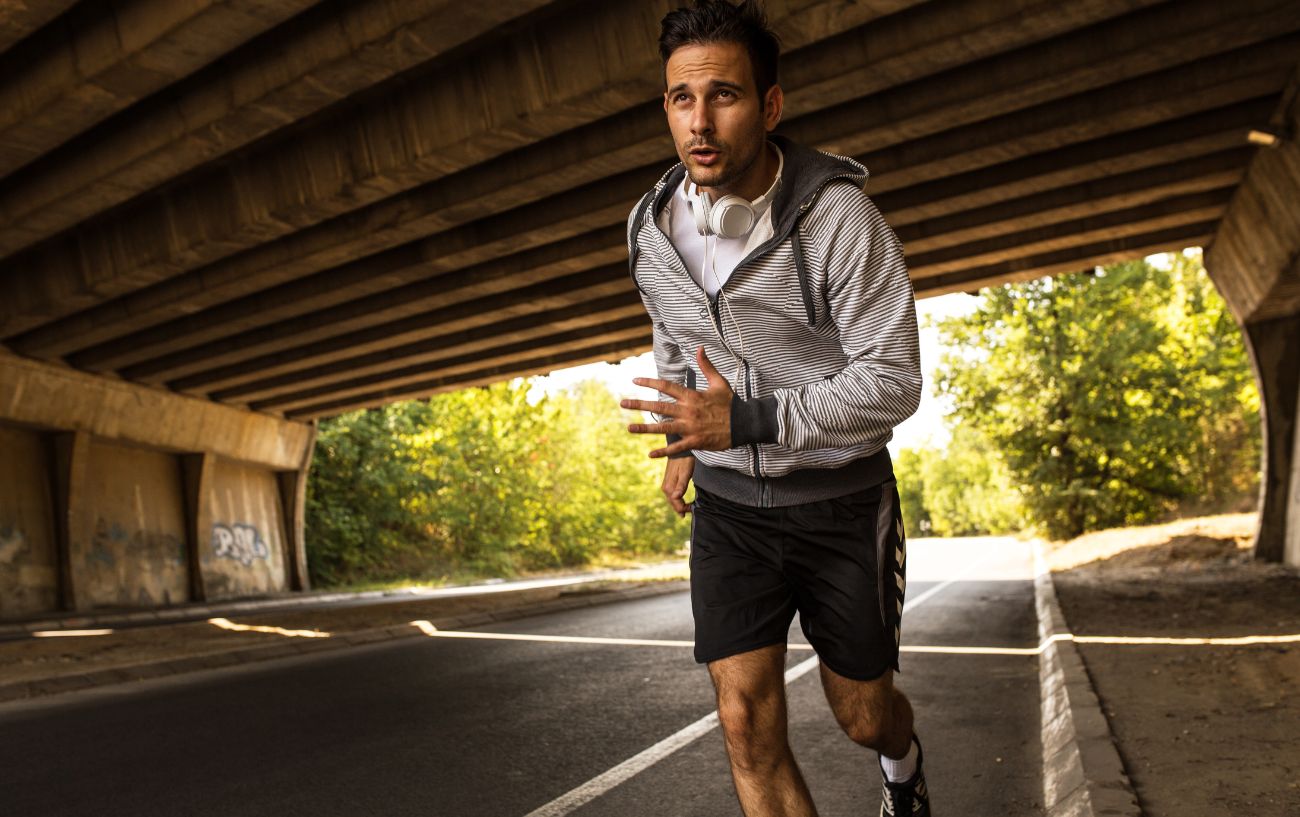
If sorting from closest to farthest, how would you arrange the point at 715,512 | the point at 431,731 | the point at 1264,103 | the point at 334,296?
the point at 715,512
the point at 431,731
the point at 1264,103
the point at 334,296

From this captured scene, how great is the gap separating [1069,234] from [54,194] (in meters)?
13.2

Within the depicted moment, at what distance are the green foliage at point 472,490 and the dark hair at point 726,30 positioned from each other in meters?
33.3

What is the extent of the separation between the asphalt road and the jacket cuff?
2770 millimetres

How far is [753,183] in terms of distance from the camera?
288 centimetres

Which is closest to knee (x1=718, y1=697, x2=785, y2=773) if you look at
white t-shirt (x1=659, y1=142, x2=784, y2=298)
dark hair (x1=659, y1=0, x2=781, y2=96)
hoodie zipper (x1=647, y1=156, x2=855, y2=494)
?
hoodie zipper (x1=647, y1=156, x2=855, y2=494)

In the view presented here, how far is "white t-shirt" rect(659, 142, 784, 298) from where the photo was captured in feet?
9.29

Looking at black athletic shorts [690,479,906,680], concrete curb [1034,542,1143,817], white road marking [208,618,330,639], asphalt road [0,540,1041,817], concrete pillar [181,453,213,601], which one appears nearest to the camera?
black athletic shorts [690,479,906,680]

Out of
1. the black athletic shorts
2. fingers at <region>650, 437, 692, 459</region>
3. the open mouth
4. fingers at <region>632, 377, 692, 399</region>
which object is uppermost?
the open mouth

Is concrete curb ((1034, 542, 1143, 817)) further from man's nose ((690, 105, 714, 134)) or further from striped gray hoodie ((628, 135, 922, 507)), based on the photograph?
man's nose ((690, 105, 714, 134))

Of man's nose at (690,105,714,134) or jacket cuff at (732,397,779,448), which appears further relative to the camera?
man's nose at (690,105,714,134)

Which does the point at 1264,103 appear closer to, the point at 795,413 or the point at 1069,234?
the point at 1069,234

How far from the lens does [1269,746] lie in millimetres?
5148

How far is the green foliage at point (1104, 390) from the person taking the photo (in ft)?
109

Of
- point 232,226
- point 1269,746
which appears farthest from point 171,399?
point 1269,746
